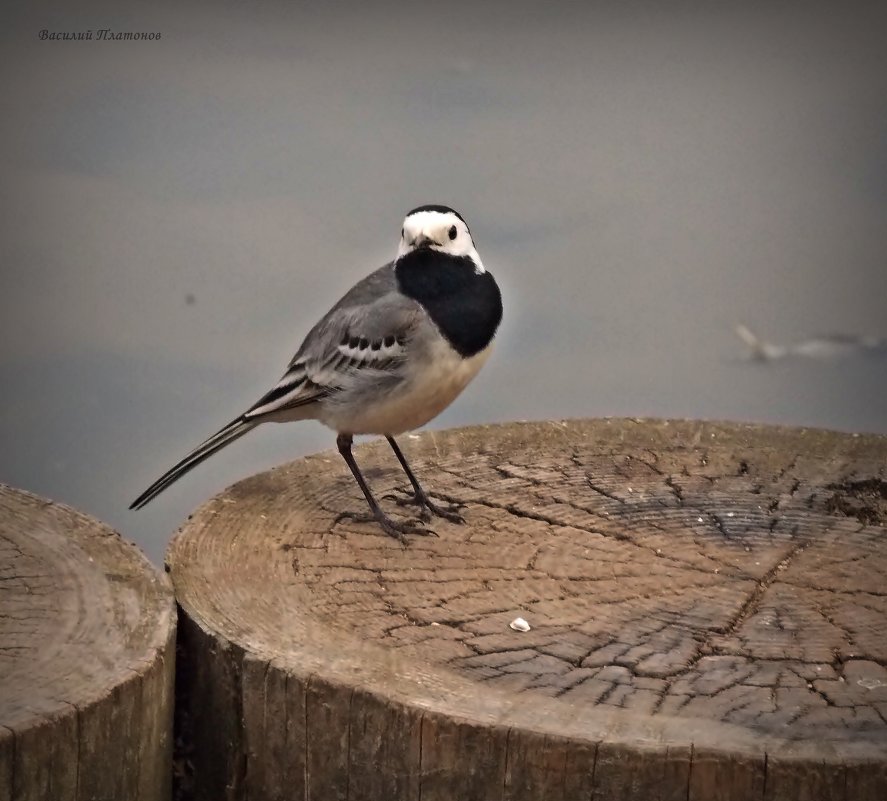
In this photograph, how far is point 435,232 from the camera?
120 inches

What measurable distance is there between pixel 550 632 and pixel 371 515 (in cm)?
63

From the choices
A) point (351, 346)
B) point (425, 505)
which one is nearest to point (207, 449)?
point (351, 346)

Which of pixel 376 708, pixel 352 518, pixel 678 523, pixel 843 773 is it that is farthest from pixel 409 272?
pixel 843 773

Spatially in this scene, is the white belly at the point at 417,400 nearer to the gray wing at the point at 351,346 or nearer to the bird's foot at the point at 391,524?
the gray wing at the point at 351,346

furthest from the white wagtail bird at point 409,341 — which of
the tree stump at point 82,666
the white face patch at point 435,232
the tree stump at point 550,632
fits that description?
the tree stump at point 82,666

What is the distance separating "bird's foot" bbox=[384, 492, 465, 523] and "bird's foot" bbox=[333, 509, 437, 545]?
0.06 metres

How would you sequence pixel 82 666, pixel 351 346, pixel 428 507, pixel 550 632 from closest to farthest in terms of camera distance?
pixel 82 666
pixel 550 632
pixel 428 507
pixel 351 346

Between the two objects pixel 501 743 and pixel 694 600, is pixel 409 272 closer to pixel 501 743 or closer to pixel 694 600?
pixel 694 600

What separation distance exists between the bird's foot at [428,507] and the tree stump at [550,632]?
4 centimetres

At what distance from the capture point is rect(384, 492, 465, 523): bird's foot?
297 centimetres

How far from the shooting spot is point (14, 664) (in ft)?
7.22

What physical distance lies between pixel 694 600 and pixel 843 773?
615mm

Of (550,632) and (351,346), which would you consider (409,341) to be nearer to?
(351,346)

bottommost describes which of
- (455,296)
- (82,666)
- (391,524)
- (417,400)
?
(82,666)
